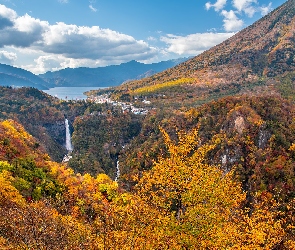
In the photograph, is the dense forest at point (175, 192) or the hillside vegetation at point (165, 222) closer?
the hillside vegetation at point (165, 222)

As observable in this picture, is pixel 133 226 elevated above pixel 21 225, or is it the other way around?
pixel 21 225

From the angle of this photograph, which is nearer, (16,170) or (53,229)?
(53,229)

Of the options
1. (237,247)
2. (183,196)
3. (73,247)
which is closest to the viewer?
(73,247)

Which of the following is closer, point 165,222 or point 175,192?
point 165,222

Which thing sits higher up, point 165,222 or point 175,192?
point 175,192

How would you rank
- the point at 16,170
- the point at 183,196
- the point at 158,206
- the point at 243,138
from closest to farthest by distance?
1. the point at 183,196
2. the point at 158,206
3. the point at 16,170
4. the point at 243,138

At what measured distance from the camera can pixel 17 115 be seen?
603 feet

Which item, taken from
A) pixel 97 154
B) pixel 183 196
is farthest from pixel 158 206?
pixel 97 154

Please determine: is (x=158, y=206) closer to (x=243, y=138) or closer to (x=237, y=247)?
(x=237, y=247)

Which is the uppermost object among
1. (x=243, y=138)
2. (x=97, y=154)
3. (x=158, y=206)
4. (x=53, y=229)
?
(x=53, y=229)

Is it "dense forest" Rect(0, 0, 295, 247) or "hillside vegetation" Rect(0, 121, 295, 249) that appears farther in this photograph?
"dense forest" Rect(0, 0, 295, 247)

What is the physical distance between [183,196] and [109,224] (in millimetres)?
6122

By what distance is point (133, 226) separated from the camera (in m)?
17.7

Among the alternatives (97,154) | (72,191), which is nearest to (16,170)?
(72,191)
